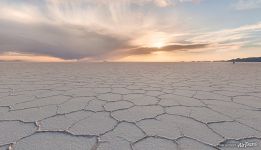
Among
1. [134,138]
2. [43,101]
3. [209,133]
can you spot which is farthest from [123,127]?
[43,101]

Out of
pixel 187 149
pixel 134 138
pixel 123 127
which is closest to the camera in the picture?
pixel 187 149

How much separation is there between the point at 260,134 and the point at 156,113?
2.28ft

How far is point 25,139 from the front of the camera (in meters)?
1.04

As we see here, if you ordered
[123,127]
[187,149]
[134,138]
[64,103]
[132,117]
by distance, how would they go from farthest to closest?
[64,103], [132,117], [123,127], [134,138], [187,149]

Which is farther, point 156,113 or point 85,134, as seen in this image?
point 156,113

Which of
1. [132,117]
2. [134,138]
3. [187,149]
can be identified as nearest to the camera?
[187,149]

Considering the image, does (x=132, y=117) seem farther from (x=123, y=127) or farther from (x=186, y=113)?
(x=186, y=113)

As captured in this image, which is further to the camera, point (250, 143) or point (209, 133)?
point (209, 133)

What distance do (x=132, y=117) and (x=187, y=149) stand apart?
0.53 metres

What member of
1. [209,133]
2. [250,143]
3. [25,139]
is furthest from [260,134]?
[25,139]

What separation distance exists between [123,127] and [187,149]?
1.43 ft

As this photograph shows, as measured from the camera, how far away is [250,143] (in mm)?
1014

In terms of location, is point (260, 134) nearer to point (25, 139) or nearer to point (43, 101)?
point (25, 139)

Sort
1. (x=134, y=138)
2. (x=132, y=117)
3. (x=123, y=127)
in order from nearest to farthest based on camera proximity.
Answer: (x=134, y=138), (x=123, y=127), (x=132, y=117)
